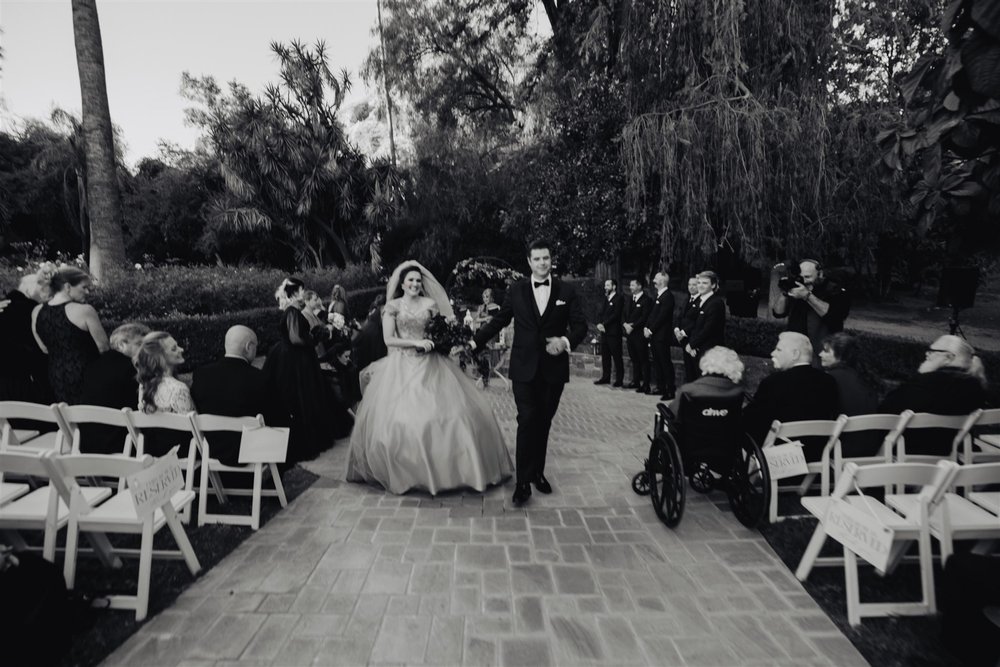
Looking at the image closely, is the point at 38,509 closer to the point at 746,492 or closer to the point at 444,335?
the point at 444,335

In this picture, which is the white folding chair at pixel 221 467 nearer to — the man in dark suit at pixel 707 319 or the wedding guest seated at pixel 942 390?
the wedding guest seated at pixel 942 390

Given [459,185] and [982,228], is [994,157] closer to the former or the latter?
[982,228]

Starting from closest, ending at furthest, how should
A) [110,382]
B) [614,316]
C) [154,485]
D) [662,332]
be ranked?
[154,485] → [110,382] → [662,332] → [614,316]

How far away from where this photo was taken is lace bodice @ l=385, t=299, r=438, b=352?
4969mm

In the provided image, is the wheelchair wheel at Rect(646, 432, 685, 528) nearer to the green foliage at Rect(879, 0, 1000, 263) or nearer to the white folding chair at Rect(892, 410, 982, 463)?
the white folding chair at Rect(892, 410, 982, 463)

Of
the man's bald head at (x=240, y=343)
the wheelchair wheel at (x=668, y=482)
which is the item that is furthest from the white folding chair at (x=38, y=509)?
the wheelchair wheel at (x=668, y=482)

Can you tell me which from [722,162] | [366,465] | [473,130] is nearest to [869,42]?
[722,162]

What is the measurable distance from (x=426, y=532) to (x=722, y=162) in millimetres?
7613

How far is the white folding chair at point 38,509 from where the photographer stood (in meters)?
2.62

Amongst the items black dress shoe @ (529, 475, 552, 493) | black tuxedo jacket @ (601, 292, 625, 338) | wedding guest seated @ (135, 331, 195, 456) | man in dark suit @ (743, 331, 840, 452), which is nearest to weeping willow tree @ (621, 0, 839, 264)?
black tuxedo jacket @ (601, 292, 625, 338)

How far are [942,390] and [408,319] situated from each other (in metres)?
4.14

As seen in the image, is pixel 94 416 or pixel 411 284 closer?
pixel 94 416

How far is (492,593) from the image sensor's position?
9.87 ft

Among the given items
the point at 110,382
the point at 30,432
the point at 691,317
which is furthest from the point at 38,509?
the point at 691,317
